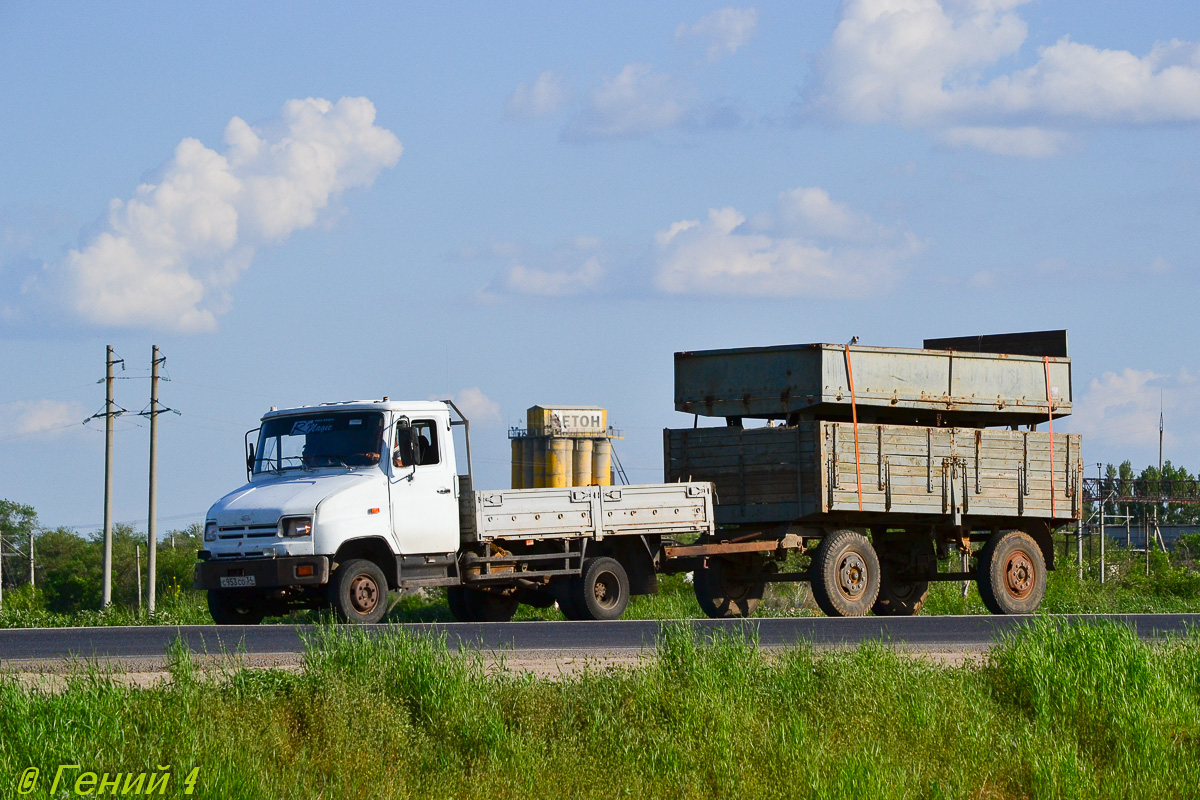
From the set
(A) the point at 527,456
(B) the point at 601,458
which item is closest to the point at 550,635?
(A) the point at 527,456

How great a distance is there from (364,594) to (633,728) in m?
7.52

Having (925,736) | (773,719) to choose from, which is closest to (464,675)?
(773,719)

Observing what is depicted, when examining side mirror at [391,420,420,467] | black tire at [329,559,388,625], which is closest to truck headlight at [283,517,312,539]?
black tire at [329,559,388,625]

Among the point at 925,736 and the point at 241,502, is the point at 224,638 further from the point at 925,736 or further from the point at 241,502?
the point at 925,736

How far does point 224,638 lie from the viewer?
46.5 feet

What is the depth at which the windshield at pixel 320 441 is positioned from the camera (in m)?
17.4

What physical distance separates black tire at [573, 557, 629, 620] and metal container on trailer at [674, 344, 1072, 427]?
8.68ft

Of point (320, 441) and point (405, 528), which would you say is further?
point (320, 441)

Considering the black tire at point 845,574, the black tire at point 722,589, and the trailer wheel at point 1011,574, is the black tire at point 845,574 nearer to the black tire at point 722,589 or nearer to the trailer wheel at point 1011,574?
the black tire at point 722,589

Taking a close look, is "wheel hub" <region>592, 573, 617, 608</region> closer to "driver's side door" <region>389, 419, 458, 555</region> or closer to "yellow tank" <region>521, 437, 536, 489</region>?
"driver's side door" <region>389, 419, 458, 555</region>

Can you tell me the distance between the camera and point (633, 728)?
9.91 m

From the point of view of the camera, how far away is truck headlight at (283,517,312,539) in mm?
16500

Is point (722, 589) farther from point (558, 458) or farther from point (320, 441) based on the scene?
point (558, 458)

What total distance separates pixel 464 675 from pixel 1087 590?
22557mm
